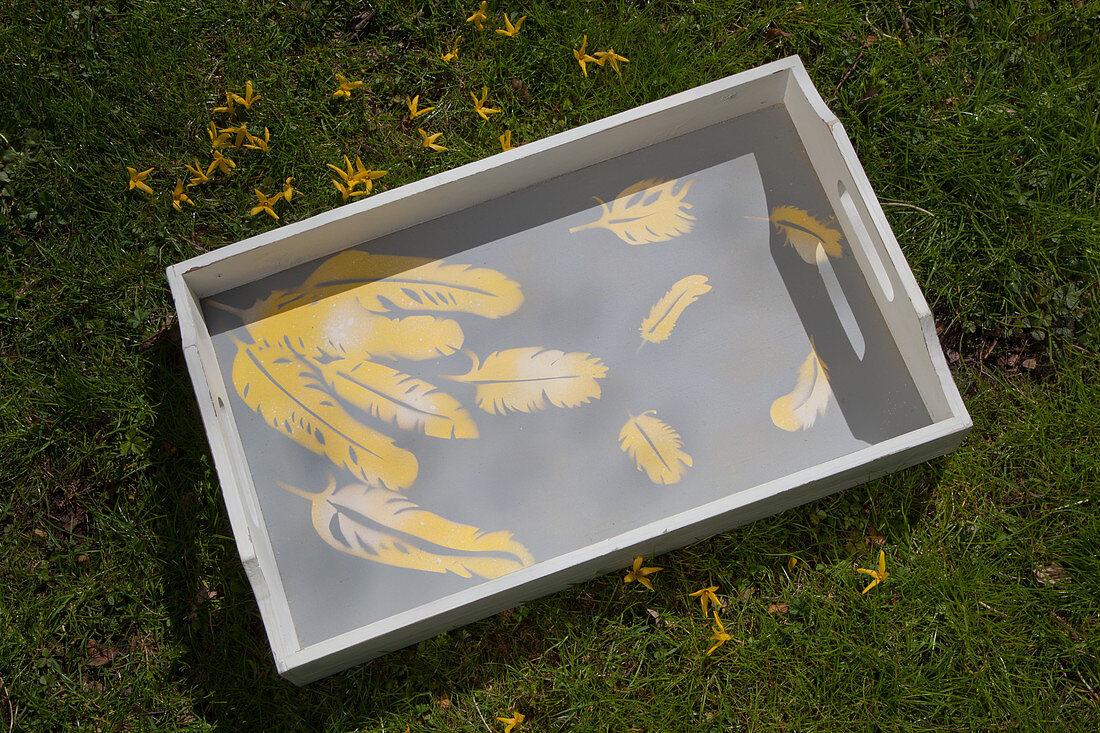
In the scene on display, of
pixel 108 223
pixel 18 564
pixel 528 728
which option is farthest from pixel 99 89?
pixel 528 728

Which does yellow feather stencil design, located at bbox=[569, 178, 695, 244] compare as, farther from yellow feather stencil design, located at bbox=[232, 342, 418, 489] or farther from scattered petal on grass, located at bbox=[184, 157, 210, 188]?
scattered petal on grass, located at bbox=[184, 157, 210, 188]

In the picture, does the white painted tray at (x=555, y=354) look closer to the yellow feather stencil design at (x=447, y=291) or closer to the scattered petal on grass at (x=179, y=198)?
the yellow feather stencil design at (x=447, y=291)

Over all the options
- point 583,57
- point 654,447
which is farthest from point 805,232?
point 583,57

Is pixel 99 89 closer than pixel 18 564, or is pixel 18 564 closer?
pixel 18 564

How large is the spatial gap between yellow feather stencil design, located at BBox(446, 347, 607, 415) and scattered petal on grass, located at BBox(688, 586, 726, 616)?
1.40ft

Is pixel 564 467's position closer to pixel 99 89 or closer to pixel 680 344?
pixel 680 344

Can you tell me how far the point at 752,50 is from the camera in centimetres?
179

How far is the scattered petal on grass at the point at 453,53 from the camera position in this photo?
5.78ft

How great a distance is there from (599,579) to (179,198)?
1.16 metres

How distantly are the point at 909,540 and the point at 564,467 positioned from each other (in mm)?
699

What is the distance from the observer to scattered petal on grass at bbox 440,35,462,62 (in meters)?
1.76

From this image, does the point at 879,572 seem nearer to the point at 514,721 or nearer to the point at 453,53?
the point at 514,721

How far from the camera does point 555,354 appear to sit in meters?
1.51

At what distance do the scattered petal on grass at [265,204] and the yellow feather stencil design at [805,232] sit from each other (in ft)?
3.28
